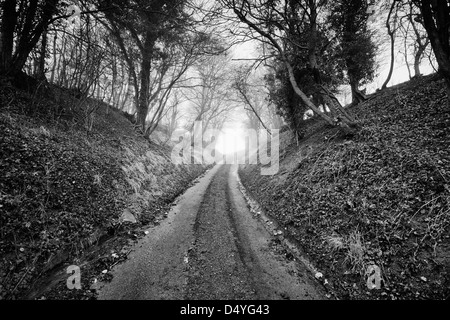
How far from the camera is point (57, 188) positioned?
4.00m

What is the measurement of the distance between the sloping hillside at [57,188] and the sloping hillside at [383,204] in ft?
14.3

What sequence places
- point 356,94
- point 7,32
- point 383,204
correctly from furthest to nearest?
point 356,94 → point 7,32 → point 383,204

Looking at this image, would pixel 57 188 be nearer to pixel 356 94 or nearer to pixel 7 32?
pixel 7 32

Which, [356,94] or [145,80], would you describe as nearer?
[145,80]

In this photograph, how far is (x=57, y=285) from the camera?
2848mm

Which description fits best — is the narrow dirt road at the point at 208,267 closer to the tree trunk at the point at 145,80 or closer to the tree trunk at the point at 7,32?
the tree trunk at the point at 7,32

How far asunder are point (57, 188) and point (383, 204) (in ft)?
23.0

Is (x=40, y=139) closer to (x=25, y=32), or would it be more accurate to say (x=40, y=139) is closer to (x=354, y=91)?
(x=25, y=32)

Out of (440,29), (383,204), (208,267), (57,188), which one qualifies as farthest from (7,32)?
(440,29)

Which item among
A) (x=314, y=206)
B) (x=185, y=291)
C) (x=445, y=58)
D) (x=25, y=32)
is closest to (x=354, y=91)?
(x=445, y=58)

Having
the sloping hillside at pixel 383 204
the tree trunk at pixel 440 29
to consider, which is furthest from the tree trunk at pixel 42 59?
the tree trunk at pixel 440 29
